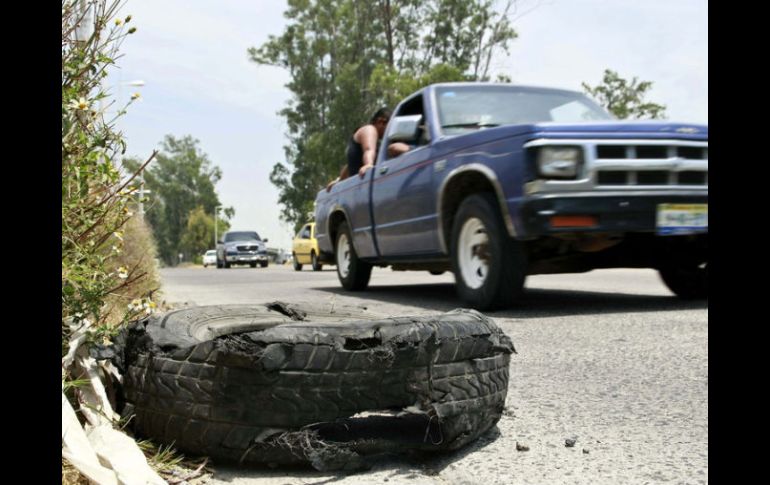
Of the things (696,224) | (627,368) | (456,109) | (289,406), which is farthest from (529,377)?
(456,109)

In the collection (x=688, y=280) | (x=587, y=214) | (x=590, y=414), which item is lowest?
(x=590, y=414)

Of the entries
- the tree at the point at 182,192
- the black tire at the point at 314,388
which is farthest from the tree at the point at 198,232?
the black tire at the point at 314,388

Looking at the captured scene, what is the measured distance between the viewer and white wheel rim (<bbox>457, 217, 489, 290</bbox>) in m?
5.72

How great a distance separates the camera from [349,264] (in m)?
8.62

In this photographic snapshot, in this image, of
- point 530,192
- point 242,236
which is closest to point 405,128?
point 530,192

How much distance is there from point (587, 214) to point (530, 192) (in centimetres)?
42

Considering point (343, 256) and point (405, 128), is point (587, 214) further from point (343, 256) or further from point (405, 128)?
point (343, 256)

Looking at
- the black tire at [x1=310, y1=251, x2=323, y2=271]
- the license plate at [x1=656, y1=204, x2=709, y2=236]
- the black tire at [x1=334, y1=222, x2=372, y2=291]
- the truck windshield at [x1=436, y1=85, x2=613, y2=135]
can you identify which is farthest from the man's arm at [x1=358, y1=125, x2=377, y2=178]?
the black tire at [x1=310, y1=251, x2=323, y2=271]

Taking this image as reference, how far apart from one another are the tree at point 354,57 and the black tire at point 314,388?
75.9ft

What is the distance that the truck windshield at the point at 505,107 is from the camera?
6.53m

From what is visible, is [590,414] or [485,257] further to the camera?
[485,257]

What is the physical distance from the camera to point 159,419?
6.75ft

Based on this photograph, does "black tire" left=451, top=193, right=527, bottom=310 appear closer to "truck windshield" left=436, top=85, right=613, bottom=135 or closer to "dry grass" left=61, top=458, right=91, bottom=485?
"truck windshield" left=436, top=85, right=613, bottom=135

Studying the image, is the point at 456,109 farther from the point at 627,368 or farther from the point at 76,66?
the point at 76,66
